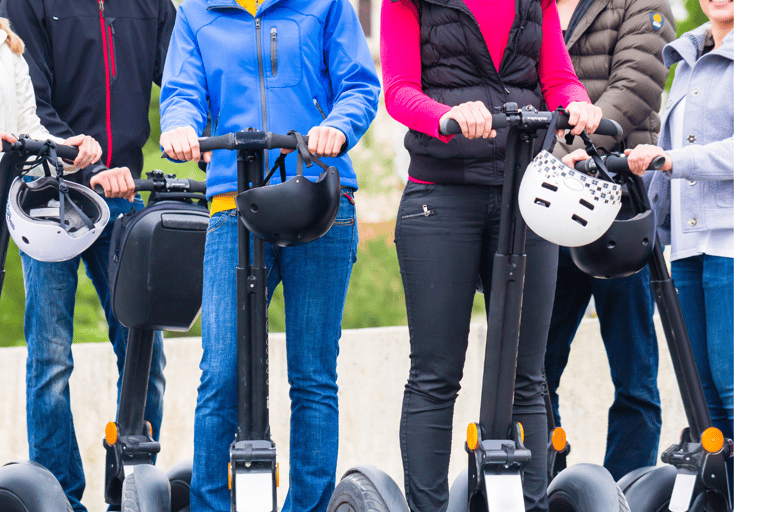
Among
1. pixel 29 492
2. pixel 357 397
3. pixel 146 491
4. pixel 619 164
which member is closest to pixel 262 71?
pixel 619 164

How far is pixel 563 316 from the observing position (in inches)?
136

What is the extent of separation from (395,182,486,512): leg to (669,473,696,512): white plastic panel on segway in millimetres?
668

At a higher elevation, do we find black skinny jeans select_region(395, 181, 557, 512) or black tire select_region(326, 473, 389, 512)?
black skinny jeans select_region(395, 181, 557, 512)

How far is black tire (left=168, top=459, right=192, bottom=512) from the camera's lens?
2.96 meters

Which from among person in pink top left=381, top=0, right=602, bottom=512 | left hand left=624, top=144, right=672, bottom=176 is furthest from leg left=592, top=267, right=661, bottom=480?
person in pink top left=381, top=0, right=602, bottom=512

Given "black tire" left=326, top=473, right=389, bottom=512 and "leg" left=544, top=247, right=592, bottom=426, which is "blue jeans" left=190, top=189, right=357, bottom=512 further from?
"leg" left=544, top=247, right=592, bottom=426

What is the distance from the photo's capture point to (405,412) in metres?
2.58

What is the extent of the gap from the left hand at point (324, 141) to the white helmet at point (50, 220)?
77 cm

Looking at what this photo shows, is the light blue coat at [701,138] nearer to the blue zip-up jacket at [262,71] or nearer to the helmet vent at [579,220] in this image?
the helmet vent at [579,220]

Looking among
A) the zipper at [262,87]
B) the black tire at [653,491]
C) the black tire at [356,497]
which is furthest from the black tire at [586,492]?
the zipper at [262,87]

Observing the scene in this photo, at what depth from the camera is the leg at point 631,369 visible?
3295mm

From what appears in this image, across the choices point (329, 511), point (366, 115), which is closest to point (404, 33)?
point (366, 115)

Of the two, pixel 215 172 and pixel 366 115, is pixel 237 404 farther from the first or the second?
pixel 366 115

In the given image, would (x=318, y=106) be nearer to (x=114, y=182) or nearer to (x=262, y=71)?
(x=262, y=71)
